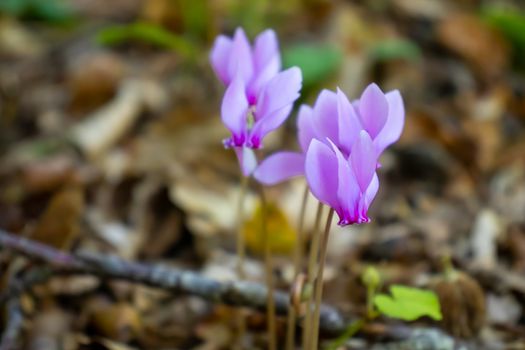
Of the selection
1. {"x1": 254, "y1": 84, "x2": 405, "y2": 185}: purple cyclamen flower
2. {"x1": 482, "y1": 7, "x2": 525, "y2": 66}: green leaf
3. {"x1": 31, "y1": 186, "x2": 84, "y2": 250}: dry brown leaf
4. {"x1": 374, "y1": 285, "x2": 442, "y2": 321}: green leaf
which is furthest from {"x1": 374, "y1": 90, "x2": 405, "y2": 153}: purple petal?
{"x1": 482, "y1": 7, "x2": 525, "y2": 66}: green leaf

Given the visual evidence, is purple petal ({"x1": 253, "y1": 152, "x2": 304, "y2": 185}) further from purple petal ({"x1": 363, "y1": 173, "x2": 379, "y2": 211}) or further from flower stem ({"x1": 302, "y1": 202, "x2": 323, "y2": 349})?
purple petal ({"x1": 363, "y1": 173, "x2": 379, "y2": 211})

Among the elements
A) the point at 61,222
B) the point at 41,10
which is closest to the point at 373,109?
the point at 61,222

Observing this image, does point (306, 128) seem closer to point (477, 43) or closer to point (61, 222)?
point (61, 222)

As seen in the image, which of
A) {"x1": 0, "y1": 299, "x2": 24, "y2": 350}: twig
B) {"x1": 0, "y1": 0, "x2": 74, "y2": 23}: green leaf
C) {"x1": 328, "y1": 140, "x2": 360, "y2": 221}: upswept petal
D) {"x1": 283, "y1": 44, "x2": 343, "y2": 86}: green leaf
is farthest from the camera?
{"x1": 0, "y1": 0, "x2": 74, "y2": 23}: green leaf

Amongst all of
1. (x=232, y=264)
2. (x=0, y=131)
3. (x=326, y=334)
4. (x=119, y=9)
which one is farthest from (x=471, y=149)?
(x=119, y=9)

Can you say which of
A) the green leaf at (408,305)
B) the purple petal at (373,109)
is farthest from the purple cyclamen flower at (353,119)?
the green leaf at (408,305)

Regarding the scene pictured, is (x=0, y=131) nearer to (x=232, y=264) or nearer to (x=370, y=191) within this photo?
(x=232, y=264)
